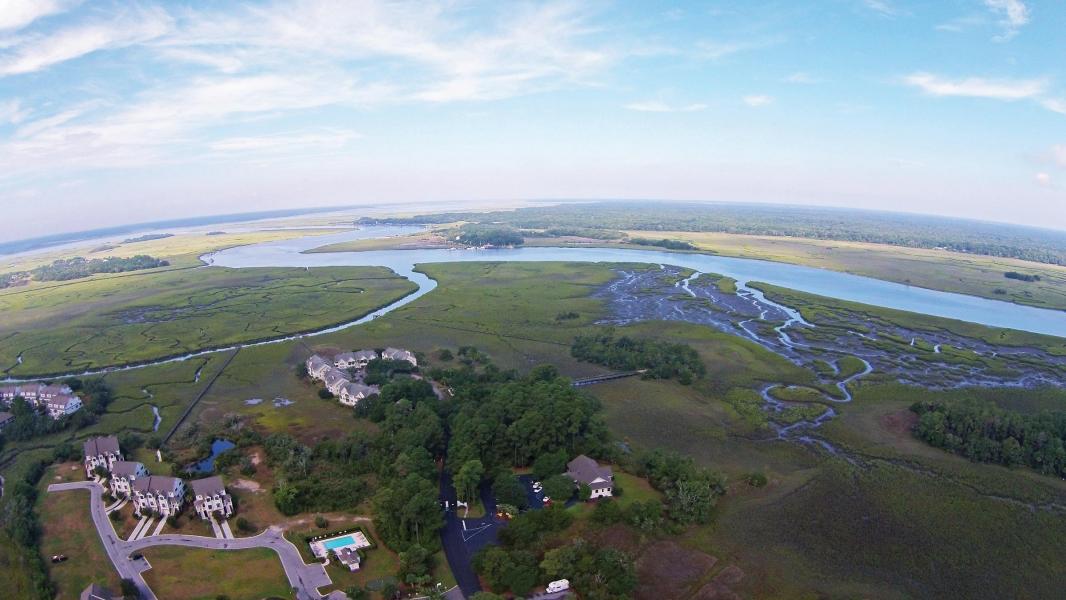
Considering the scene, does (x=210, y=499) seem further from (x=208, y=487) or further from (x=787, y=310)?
(x=787, y=310)

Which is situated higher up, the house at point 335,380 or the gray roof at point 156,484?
the house at point 335,380

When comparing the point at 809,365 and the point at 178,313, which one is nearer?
the point at 809,365

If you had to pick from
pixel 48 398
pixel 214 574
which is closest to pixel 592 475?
pixel 214 574

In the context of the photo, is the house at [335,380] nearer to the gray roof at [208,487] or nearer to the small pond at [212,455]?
the small pond at [212,455]

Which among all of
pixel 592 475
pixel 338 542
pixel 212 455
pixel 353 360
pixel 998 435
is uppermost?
pixel 998 435

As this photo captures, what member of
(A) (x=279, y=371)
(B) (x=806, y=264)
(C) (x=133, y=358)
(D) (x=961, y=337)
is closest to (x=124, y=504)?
(A) (x=279, y=371)

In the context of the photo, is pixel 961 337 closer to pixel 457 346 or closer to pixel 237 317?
pixel 457 346

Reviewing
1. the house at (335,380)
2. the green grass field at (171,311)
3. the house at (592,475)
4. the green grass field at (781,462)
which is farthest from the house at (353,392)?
the green grass field at (171,311)
